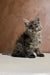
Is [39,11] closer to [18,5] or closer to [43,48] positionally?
[18,5]

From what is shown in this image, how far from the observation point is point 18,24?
132 centimetres

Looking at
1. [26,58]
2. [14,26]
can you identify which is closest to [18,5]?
[14,26]

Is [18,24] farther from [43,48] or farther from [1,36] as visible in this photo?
[43,48]

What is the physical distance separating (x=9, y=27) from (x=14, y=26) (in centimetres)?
4

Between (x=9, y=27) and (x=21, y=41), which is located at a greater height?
(x=9, y=27)

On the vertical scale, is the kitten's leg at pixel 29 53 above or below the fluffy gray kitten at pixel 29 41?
below

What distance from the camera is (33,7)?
130 cm

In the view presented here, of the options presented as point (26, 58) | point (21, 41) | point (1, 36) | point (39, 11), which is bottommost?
point (26, 58)

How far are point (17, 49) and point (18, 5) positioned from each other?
43cm

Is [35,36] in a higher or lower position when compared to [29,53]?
higher

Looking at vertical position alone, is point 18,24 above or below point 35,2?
below

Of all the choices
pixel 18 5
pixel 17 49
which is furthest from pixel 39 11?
pixel 17 49

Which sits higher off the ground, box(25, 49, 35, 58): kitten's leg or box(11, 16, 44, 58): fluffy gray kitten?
box(11, 16, 44, 58): fluffy gray kitten

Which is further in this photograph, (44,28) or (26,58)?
(44,28)
